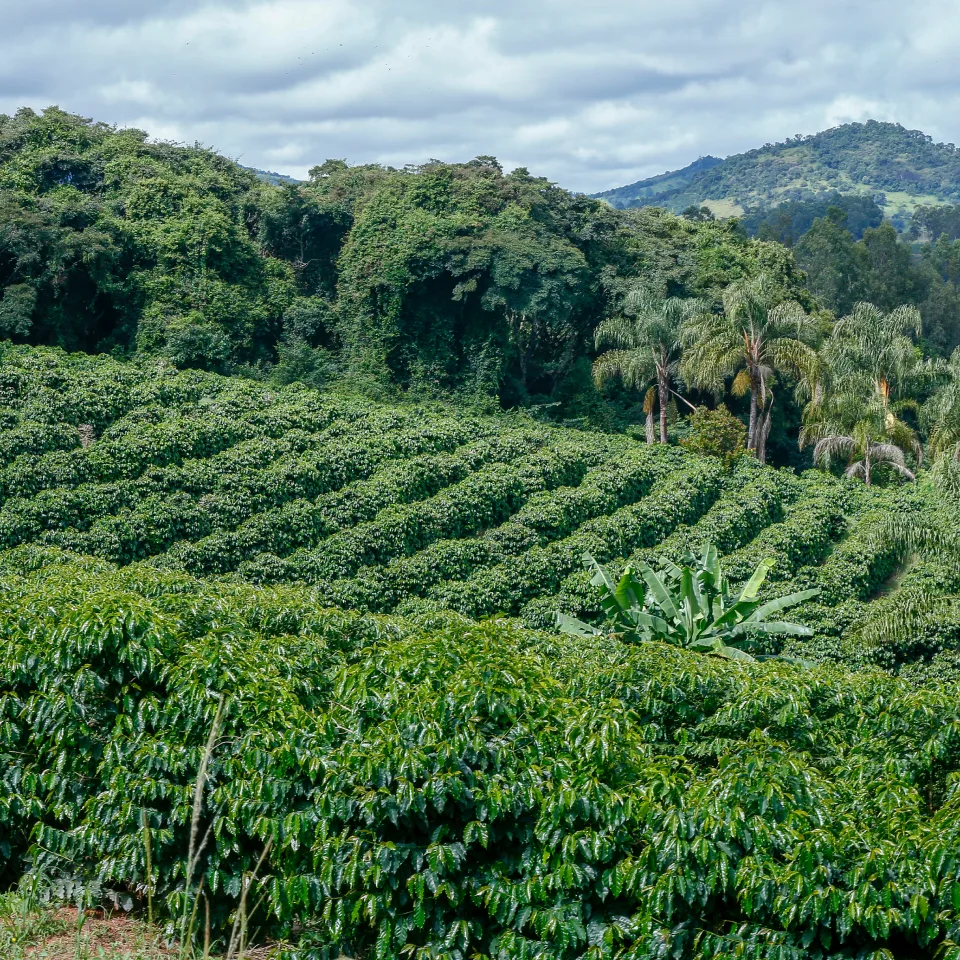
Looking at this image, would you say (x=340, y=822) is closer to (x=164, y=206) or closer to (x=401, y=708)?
(x=401, y=708)

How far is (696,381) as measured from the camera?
25.5 metres

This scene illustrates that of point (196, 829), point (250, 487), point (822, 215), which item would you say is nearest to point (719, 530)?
point (250, 487)

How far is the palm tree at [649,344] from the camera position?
88.2 feet

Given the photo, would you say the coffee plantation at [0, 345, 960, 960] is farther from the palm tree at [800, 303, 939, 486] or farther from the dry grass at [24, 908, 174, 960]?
the palm tree at [800, 303, 939, 486]

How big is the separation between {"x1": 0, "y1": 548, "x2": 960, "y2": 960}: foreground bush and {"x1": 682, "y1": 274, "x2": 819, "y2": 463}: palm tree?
62.1ft

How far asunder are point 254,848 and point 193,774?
514 mm

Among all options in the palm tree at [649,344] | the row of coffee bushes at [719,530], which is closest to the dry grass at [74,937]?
the row of coffee bushes at [719,530]

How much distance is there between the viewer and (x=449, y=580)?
58.9ft

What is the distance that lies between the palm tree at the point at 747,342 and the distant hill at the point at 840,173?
4221 inches

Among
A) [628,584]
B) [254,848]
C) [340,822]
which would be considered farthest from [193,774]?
[628,584]

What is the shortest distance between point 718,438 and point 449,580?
932 cm

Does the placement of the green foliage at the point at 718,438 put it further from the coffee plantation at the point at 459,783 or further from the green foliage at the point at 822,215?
the green foliage at the point at 822,215

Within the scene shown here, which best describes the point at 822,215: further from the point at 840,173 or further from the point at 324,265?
the point at 324,265

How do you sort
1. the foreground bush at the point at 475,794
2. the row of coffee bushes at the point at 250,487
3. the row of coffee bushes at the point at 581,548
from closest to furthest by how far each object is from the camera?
the foreground bush at the point at 475,794 → the row of coffee bushes at the point at 250,487 → the row of coffee bushes at the point at 581,548
